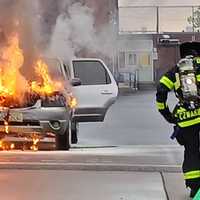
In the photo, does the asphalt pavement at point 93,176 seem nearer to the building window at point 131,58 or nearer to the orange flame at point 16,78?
the orange flame at point 16,78

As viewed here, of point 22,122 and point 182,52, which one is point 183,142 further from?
point 22,122

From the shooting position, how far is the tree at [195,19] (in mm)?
51156

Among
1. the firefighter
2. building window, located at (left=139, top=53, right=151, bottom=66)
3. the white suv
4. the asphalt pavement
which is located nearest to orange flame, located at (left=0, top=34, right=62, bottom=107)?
the white suv

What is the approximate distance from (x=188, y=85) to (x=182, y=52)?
0.44 meters

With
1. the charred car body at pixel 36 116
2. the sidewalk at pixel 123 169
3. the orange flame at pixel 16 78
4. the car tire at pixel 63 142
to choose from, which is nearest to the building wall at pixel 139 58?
the orange flame at pixel 16 78

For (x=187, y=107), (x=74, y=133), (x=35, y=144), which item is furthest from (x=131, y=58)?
(x=187, y=107)

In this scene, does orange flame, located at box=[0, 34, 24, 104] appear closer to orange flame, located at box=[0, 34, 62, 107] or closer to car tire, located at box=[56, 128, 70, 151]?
orange flame, located at box=[0, 34, 62, 107]

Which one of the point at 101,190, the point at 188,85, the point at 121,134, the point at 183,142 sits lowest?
the point at 121,134

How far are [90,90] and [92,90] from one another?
55 mm

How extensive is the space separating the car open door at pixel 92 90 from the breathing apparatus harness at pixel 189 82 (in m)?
6.97

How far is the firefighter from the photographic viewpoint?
6891 mm

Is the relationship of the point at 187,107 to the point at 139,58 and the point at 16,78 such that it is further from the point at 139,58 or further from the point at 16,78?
the point at 139,58

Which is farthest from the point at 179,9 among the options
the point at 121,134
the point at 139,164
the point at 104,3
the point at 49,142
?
the point at 139,164

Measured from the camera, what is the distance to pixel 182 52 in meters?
7.14
